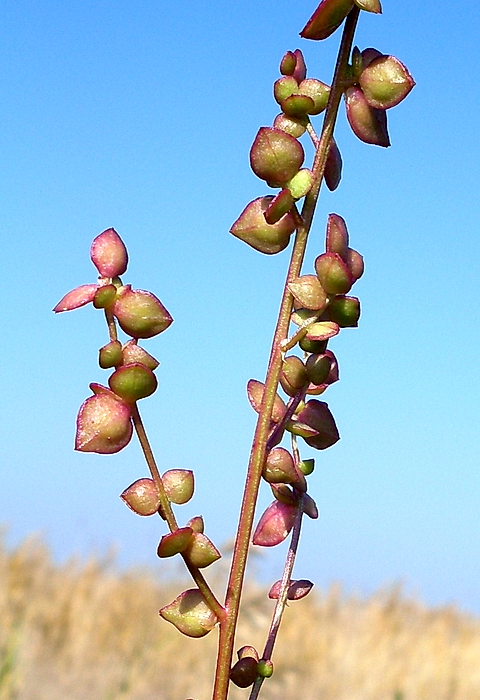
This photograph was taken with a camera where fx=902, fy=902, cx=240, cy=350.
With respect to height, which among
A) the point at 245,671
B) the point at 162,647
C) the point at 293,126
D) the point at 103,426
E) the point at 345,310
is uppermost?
the point at 162,647

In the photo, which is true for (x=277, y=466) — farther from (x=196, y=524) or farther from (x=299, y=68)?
(x=299, y=68)

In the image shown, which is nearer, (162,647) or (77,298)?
(77,298)

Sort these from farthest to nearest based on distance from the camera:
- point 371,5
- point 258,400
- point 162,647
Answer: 1. point 162,647
2. point 258,400
3. point 371,5

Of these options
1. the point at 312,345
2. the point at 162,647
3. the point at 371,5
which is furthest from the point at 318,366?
the point at 162,647

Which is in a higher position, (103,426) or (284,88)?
(284,88)

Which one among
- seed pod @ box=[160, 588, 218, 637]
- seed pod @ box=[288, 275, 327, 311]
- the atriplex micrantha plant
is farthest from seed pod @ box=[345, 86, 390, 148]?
seed pod @ box=[160, 588, 218, 637]

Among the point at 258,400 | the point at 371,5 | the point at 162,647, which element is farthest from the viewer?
the point at 162,647
